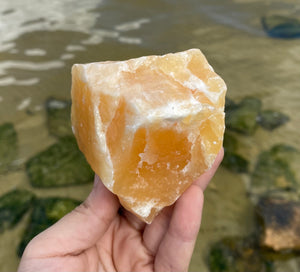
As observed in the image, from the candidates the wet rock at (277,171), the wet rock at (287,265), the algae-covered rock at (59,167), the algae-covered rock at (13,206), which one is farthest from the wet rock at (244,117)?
the algae-covered rock at (13,206)

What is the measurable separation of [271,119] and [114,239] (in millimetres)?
2149

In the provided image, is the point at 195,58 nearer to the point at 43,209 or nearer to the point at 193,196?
the point at 193,196

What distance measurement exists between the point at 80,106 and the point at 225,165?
5.56 ft

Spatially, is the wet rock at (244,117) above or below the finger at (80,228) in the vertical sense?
below

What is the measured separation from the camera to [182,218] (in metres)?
1.81

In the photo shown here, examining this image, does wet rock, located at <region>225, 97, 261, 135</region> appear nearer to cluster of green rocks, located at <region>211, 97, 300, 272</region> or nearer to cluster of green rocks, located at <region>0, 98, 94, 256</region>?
cluster of green rocks, located at <region>211, 97, 300, 272</region>

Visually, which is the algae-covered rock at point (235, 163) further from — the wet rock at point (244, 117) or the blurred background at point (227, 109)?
the wet rock at point (244, 117)

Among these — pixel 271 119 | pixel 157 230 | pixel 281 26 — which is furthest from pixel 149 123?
pixel 281 26

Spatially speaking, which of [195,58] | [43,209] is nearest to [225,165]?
[195,58]

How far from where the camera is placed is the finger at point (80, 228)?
1739 mm

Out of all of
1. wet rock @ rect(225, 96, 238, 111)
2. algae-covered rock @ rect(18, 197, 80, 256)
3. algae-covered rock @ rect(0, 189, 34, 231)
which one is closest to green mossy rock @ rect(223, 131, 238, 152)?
wet rock @ rect(225, 96, 238, 111)

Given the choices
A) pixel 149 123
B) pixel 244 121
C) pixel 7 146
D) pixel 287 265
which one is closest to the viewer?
pixel 149 123

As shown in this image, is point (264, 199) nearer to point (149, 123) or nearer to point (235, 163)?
point (235, 163)

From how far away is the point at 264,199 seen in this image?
2729 mm
